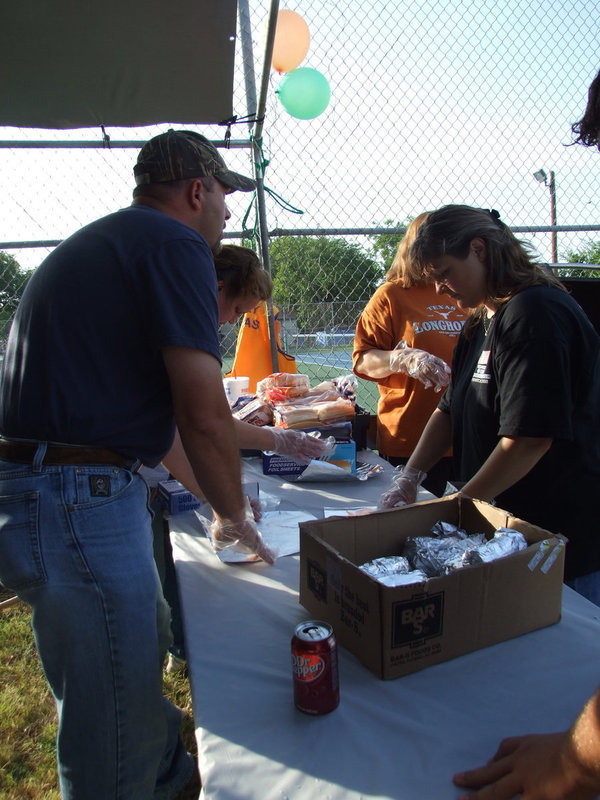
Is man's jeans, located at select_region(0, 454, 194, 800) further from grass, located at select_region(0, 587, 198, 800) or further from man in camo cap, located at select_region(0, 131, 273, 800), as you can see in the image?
grass, located at select_region(0, 587, 198, 800)

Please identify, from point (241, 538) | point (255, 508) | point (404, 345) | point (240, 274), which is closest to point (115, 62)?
point (240, 274)

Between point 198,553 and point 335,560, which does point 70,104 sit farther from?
point 335,560

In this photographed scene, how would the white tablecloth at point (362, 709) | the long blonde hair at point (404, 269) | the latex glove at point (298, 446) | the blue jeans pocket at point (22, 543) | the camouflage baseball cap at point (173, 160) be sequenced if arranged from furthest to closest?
the long blonde hair at point (404, 269)
the latex glove at point (298, 446)
the camouflage baseball cap at point (173, 160)
the blue jeans pocket at point (22, 543)
the white tablecloth at point (362, 709)

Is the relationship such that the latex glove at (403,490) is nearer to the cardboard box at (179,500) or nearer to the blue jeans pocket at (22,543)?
the cardboard box at (179,500)

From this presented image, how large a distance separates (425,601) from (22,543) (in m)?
0.82

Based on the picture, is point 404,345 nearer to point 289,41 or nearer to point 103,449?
point 103,449

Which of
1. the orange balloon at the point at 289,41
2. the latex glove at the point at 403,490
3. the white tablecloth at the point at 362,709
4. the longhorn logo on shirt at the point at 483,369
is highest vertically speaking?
the orange balloon at the point at 289,41

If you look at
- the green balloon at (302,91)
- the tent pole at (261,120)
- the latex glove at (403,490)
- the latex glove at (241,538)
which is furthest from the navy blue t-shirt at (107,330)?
the green balloon at (302,91)

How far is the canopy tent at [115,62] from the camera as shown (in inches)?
92.8

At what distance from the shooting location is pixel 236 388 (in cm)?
337

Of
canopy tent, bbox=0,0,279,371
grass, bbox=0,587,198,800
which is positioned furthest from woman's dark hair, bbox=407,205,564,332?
grass, bbox=0,587,198,800

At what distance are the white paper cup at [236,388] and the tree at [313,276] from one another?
93cm

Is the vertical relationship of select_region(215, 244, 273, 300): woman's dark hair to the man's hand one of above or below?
above

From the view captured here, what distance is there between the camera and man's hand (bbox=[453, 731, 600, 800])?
0.72m
